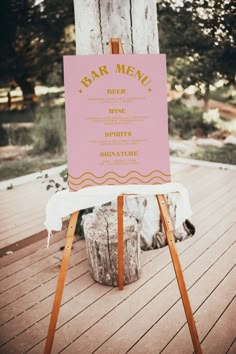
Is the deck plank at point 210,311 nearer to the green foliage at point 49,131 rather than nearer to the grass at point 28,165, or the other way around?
the grass at point 28,165

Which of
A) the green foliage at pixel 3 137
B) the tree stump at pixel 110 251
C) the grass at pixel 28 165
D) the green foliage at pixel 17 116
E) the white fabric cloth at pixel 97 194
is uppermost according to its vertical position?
the green foliage at pixel 17 116

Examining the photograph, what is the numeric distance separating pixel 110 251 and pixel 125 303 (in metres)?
0.32

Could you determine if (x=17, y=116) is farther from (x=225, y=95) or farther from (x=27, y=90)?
(x=225, y=95)

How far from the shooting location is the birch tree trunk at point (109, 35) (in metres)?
2.16

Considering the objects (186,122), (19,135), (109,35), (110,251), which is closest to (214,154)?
(186,122)

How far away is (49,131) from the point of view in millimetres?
5594

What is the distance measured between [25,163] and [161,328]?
13.3 ft

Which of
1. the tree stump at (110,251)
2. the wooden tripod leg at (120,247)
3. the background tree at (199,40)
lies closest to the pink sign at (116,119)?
the wooden tripod leg at (120,247)

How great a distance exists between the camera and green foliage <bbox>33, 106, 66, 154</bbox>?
5523 millimetres

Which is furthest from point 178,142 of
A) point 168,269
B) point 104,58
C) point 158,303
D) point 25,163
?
point 104,58

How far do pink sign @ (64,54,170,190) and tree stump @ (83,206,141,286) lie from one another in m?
0.71

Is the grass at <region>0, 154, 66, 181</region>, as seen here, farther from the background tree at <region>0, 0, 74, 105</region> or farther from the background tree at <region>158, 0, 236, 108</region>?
the background tree at <region>158, 0, 236, 108</region>

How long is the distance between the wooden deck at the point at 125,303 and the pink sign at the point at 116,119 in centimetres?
80

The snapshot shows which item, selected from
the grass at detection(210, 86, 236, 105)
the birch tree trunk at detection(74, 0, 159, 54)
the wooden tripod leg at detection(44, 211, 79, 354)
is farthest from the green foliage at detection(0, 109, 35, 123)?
the wooden tripod leg at detection(44, 211, 79, 354)
